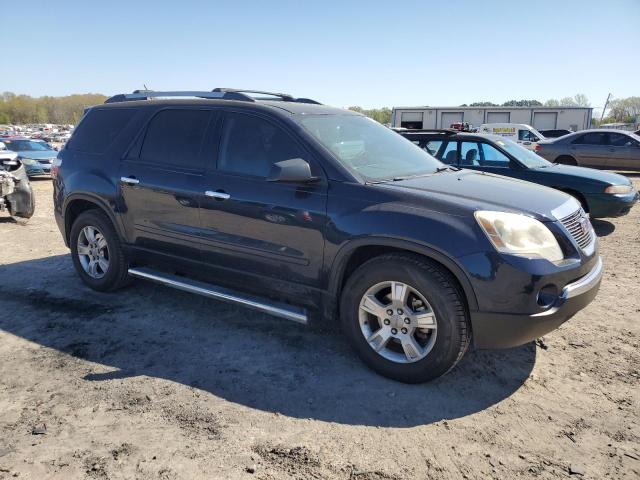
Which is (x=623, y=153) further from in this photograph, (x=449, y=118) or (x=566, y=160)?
(x=449, y=118)

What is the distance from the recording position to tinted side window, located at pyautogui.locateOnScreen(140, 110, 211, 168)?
4.28m

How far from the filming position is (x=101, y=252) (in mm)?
5039

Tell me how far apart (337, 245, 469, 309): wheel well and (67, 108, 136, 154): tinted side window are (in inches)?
111

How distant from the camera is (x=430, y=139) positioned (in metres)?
8.27

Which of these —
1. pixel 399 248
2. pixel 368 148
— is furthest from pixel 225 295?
pixel 368 148

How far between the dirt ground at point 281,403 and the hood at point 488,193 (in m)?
1.18

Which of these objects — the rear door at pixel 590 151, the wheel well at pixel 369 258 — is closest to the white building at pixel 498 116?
the rear door at pixel 590 151

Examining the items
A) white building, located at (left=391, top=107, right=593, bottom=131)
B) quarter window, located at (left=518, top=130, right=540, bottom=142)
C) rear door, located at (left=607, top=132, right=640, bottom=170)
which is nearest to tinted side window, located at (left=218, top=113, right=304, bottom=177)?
rear door, located at (left=607, top=132, right=640, bottom=170)

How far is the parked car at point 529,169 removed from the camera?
303 inches

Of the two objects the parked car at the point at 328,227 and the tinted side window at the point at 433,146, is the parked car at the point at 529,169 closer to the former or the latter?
the tinted side window at the point at 433,146

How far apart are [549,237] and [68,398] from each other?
3272 mm

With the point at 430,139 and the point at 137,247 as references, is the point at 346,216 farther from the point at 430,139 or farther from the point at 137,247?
the point at 430,139

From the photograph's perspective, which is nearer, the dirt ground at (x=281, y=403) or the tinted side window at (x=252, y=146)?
the dirt ground at (x=281, y=403)

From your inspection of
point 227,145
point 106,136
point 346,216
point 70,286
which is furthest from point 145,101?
point 346,216
